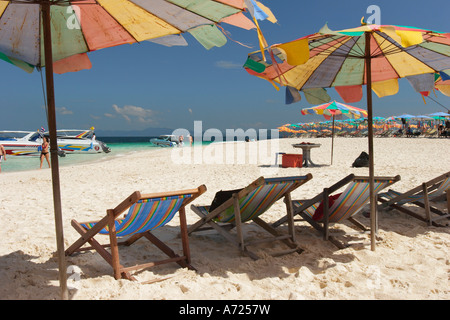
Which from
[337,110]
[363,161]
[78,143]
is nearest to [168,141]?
[78,143]

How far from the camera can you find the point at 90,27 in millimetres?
2615

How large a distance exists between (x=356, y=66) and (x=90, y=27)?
2.81 metres

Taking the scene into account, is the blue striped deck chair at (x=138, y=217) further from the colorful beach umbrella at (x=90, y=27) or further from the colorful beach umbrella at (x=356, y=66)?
the colorful beach umbrella at (x=356, y=66)

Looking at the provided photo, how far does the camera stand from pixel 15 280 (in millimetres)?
2518

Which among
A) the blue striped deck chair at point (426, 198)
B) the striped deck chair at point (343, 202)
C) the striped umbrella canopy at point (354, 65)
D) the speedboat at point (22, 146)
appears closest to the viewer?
the striped umbrella canopy at point (354, 65)

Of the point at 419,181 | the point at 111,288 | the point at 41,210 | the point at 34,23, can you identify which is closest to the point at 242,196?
the point at 111,288

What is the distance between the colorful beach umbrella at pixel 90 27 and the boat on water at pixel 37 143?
15800 millimetres

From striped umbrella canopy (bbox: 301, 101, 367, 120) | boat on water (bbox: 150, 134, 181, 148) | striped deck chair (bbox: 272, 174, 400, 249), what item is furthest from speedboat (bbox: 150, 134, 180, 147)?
striped deck chair (bbox: 272, 174, 400, 249)

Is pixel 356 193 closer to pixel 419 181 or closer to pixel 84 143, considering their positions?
pixel 419 181

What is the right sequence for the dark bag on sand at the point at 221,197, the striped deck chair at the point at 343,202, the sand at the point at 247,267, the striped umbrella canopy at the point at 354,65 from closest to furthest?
the sand at the point at 247,267 < the striped umbrella canopy at the point at 354,65 < the striped deck chair at the point at 343,202 < the dark bag on sand at the point at 221,197

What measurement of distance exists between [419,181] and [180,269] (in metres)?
5.61

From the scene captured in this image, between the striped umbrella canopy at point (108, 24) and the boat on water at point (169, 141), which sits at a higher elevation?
the striped umbrella canopy at point (108, 24)

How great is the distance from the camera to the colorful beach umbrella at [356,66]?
310 centimetres

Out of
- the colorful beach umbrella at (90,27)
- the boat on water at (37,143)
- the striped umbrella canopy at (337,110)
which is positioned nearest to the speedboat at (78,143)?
the boat on water at (37,143)
